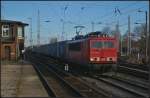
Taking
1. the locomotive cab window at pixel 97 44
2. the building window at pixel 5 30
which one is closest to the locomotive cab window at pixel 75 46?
the locomotive cab window at pixel 97 44

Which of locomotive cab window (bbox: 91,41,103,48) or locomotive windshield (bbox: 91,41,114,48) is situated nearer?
locomotive cab window (bbox: 91,41,103,48)

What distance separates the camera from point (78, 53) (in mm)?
32062

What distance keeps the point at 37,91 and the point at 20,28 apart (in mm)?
47168

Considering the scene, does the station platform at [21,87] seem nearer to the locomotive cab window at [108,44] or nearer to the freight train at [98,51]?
the freight train at [98,51]

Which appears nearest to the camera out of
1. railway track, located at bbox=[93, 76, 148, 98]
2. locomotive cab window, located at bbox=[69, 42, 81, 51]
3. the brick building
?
railway track, located at bbox=[93, 76, 148, 98]

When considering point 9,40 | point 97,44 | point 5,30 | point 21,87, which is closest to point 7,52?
point 9,40

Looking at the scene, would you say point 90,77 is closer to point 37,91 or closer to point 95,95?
point 37,91

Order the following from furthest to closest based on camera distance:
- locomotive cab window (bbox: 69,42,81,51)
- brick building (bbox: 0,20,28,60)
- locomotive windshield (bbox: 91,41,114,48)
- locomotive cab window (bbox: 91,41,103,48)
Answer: brick building (bbox: 0,20,28,60)
locomotive cab window (bbox: 69,42,81,51)
locomotive windshield (bbox: 91,41,114,48)
locomotive cab window (bbox: 91,41,103,48)

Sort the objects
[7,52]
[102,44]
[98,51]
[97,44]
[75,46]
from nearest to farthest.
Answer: [98,51] < [97,44] < [102,44] < [75,46] < [7,52]

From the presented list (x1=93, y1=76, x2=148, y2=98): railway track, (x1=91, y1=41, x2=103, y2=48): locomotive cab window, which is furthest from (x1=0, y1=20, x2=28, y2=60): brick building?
(x1=93, y1=76, x2=148, y2=98): railway track

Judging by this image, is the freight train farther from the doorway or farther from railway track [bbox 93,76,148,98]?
the doorway

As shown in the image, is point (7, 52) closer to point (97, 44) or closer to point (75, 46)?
point (75, 46)

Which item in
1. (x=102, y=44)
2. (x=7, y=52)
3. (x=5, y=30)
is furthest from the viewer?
(x=5, y=30)

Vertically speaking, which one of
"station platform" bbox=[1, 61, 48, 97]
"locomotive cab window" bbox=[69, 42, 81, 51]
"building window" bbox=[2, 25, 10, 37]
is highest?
"building window" bbox=[2, 25, 10, 37]
